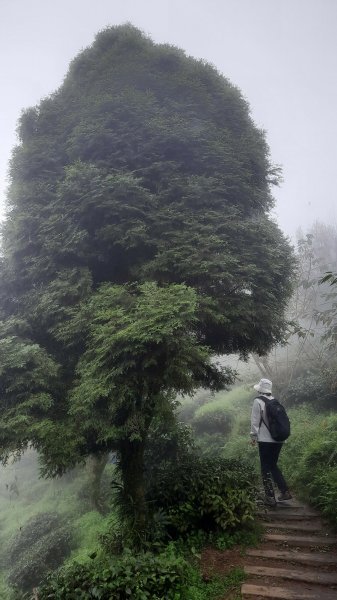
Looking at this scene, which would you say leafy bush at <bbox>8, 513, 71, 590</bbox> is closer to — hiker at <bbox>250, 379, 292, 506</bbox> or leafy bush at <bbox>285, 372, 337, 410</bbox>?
hiker at <bbox>250, 379, 292, 506</bbox>

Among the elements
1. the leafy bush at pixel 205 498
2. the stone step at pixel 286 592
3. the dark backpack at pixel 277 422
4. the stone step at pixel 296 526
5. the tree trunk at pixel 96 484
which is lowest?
the tree trunk at pixel 96 484

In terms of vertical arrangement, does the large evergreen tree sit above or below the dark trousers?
above

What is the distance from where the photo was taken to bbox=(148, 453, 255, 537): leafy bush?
6812 millimetres

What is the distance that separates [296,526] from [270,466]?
1.29 m

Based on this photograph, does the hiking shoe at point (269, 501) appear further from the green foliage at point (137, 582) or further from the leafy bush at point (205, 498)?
the green foliage at point (137, 582)

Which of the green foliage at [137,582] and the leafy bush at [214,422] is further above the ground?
the green foliage at [137,582]

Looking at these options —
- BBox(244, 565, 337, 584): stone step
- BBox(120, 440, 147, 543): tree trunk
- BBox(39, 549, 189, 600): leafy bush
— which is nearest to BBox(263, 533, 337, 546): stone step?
BBox(244, 565, 337, 584): stone step

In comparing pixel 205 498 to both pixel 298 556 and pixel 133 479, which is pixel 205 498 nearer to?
pixel 133 479

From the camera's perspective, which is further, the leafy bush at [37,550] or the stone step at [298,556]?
the leafy bush at [37,550]

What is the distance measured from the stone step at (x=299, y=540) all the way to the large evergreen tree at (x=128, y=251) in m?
2.82

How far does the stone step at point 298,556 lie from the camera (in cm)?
566

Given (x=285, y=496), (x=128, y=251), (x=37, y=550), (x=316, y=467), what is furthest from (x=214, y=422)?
A: (x=128, y=251)

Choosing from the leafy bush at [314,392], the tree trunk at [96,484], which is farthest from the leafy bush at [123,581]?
the leafy bush at [314,392]

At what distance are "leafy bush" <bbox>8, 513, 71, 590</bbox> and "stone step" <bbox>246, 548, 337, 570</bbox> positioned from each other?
417 inches
